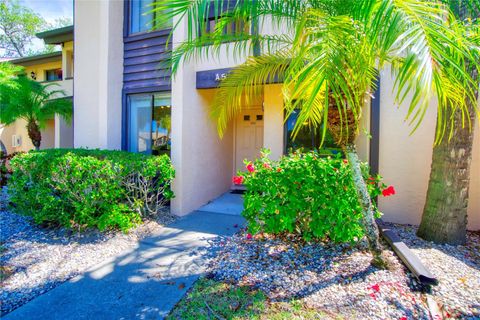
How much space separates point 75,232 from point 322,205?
4.23 m

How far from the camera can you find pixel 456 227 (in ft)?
13.4

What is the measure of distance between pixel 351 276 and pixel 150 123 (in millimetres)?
5568

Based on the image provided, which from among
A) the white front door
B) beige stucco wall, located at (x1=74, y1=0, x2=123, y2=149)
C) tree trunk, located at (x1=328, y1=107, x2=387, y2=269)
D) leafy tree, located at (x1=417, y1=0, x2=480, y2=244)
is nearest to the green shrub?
beige stucco wall, located at (x1=74, y1=0, x2=123, y2=149)

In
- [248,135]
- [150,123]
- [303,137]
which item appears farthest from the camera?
[248,135]

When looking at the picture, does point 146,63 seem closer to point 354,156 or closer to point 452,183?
point 354,156

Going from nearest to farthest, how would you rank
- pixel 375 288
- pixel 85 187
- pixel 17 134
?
1. pixel 375 288
2. pixel 85 187
3. pixel 17 134

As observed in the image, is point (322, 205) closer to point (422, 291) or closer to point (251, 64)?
point (422, 291)

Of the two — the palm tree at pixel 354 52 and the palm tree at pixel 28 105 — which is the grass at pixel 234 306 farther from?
the palm tree at pixel 28 105

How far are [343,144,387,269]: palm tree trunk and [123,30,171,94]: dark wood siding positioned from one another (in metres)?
4.58

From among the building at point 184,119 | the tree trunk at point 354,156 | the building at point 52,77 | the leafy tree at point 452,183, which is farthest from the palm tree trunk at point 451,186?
the building at point 52,77

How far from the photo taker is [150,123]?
6719 millimetres

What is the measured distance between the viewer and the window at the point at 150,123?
6605 millimetres

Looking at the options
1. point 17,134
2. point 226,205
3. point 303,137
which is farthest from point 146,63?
point 17,134

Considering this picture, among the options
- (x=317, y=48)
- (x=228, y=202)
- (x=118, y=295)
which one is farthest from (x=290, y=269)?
(x=228, y=202)
